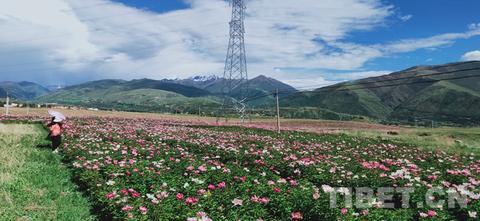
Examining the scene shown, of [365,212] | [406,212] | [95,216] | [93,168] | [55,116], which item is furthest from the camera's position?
[55,116]

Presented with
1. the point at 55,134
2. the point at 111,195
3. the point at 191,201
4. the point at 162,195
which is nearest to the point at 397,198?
the point at 191,201

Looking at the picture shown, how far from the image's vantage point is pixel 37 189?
1354cm

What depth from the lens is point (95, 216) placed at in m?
11.4

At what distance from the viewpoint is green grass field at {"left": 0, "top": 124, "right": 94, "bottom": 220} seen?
36.9 feet

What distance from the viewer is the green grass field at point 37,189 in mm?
11258

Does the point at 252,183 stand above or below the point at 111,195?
below

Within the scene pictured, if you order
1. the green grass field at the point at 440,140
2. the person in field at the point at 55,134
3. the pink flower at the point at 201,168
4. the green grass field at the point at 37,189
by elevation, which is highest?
the person in field at the point at 55,134

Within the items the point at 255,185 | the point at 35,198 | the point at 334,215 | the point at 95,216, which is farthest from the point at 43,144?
the point at 334,215

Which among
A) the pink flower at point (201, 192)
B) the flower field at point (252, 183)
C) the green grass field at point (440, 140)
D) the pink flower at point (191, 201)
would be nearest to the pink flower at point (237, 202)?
the flower field at point (252, 183)

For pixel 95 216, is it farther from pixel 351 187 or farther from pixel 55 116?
pixel 55 116

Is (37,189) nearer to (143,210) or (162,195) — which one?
(162,195)

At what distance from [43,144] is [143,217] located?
650 inches

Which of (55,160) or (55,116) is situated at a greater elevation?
(55,116)

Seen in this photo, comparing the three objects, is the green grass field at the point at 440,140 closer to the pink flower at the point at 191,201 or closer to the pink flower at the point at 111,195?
the pink flower at the point at 191,201
